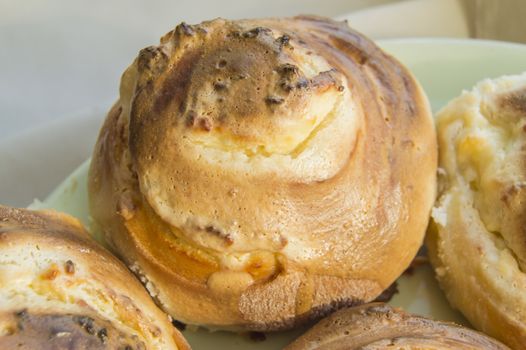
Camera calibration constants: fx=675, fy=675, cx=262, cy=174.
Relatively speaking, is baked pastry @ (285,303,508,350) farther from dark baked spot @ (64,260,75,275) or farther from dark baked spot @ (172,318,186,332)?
dark baked spot @ (64,260,75,275)

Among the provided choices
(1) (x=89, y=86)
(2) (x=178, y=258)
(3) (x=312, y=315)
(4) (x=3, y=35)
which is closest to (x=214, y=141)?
(2) (x=178, y=258)

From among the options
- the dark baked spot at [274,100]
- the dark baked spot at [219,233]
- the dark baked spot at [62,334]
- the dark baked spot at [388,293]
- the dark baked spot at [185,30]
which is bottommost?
the dark baked spot at [388,293]

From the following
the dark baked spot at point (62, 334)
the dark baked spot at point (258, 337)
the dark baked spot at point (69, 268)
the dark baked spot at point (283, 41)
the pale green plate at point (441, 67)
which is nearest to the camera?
the dark baked spot at point (62, 334)

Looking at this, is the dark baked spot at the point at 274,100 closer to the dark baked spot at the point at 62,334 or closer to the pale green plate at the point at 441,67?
the dark baked spot at the point at 62,334

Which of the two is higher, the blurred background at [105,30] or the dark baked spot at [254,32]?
the dark baked spot at [254,32]

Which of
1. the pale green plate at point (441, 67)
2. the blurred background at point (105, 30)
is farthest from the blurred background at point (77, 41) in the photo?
the pale green plate at point (441, 67)
